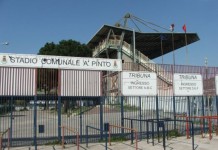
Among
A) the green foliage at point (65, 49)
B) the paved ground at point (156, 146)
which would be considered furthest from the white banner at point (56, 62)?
the green foliage at point (65, 49)

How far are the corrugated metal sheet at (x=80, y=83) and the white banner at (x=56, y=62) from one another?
321 millimetres

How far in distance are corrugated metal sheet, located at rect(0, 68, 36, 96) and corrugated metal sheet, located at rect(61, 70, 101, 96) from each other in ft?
4.76

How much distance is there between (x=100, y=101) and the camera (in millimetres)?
16219

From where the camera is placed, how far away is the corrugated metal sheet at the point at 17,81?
1477 centimetres

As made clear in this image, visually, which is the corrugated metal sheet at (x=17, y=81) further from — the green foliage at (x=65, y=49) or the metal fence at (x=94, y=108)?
the green foliage at (x=65, y=49)

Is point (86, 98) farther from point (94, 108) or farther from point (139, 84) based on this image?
point (139, 84)

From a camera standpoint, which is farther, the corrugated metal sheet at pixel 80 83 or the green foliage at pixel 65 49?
the green foliage at pixel 65 49

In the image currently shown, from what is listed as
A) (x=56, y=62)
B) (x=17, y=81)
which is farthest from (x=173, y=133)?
(x=17, y=81)

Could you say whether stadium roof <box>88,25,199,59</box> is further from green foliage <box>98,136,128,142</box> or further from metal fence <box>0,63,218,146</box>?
green foliage <box>98,136,128,142</box>

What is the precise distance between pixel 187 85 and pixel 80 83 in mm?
Result: 5967

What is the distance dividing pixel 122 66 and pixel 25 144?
6.07m

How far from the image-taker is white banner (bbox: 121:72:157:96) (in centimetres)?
1639

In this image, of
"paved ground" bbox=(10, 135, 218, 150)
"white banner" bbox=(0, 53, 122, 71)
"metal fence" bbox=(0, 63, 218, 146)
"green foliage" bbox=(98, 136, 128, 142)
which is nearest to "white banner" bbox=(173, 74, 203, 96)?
"metal fence" bbox=(0, 63, 218, 146)

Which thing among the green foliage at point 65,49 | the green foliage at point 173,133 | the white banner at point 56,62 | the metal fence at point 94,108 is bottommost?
the green foliage at point 173,133
